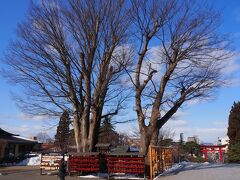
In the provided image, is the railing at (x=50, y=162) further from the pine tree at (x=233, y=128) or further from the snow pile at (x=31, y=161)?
the pine tree at (x=233, y=128)

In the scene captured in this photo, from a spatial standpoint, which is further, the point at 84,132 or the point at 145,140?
the point at 84,132

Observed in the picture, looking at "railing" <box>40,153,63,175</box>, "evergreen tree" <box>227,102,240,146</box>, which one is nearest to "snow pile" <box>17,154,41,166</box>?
"railing" <box>40,153,63,175</box>

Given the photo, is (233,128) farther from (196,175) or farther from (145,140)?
(196,175)

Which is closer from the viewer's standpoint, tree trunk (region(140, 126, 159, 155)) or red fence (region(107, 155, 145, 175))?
red fence (region(107, 155, 145, 175))

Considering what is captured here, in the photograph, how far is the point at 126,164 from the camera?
21.2m

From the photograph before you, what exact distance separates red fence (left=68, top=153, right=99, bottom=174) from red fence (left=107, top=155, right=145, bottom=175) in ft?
3.48

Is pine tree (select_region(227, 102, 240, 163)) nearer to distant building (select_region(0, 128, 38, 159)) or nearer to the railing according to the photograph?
the railing

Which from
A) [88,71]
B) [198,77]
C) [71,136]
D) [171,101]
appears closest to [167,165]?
[171,101]

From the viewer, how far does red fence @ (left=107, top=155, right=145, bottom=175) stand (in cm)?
2086

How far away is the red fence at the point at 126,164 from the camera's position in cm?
2086

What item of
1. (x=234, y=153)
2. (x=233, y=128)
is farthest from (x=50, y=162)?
(x=233, y=128)

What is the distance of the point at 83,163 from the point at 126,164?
3078 millimetres

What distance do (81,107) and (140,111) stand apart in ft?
16.5

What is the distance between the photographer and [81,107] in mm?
25828
